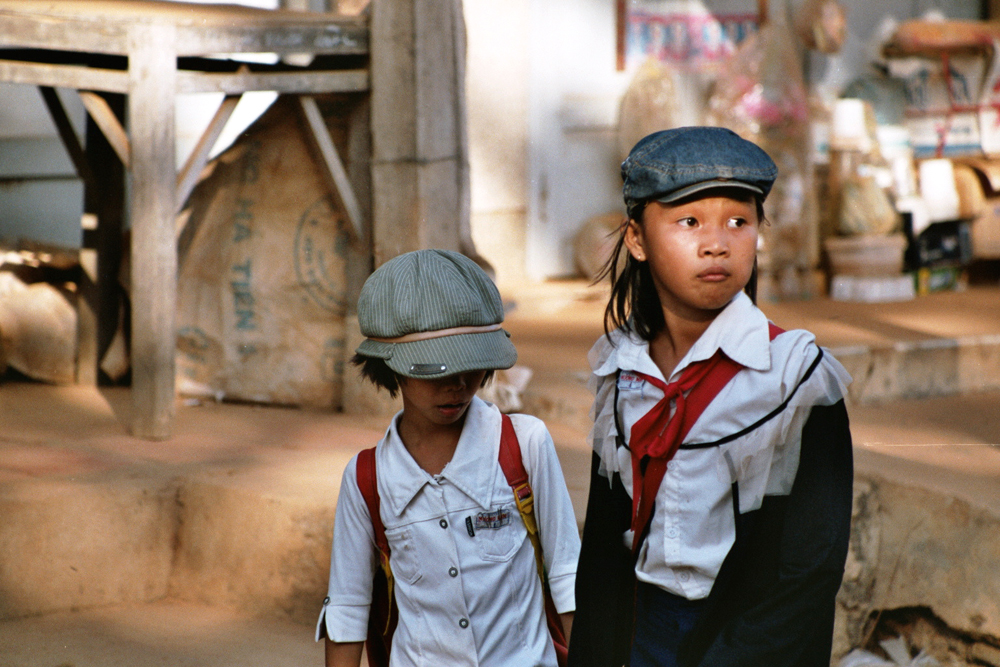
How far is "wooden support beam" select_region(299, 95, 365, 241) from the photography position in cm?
458

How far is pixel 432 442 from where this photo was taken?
1.85m

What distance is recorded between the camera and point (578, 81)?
26.8 feet

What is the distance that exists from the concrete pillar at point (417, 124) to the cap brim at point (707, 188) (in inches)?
124

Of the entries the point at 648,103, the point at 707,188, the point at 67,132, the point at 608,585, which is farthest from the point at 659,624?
the point at 648,103

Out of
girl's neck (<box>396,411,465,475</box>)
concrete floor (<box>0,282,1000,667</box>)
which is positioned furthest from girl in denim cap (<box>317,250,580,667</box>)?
concrete floor (<box>0,282,1000,667</box>)

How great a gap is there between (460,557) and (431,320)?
420 mm

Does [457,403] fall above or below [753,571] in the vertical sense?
above

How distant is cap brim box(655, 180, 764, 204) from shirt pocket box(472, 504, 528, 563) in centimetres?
65

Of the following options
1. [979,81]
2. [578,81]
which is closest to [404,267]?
[578,81]

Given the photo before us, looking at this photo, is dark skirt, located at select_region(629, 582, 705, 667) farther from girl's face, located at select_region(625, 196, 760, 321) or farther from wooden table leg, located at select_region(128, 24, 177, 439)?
wooden table leg, located at select_region(128, 24, 177, 439)

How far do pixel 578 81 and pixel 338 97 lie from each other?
3707mm

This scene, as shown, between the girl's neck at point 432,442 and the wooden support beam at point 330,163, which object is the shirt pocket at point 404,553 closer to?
the girl's neck at point 432,442

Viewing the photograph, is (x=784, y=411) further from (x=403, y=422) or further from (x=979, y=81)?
(x=979, y=81)

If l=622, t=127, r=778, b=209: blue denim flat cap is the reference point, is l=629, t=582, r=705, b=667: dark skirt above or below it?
below
